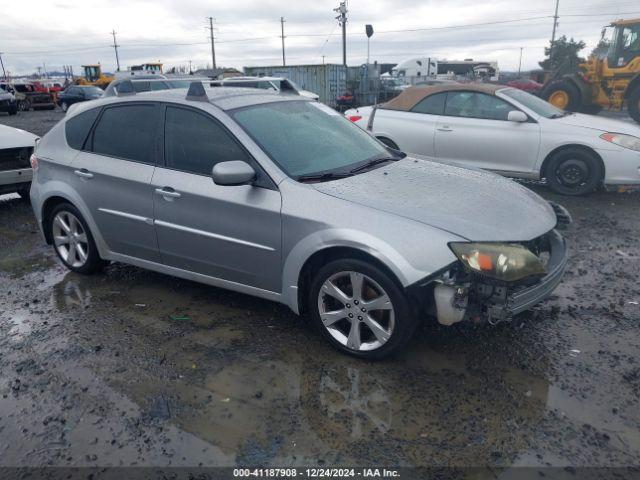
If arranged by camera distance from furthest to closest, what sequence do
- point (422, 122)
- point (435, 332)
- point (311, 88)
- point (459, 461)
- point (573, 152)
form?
1. point (311, 88)
2. point (422, 122)
3. point (573, 152)
4. point (435, 332)
5. point (459, 461)

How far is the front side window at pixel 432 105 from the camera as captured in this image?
7750 millimetres

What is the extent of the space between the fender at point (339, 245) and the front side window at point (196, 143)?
0.77 metres

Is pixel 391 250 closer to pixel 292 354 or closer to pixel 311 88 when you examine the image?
pixel 292 354

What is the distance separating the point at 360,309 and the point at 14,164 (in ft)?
20.5

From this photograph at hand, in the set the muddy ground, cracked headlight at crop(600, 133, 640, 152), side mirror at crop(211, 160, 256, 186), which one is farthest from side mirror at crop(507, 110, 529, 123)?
side mirror at crop(211, 160, 256, 186)

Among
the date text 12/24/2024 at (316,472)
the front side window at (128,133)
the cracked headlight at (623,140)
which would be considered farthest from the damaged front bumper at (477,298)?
the cracked headlight at (623,140)

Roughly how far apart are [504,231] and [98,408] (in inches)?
103

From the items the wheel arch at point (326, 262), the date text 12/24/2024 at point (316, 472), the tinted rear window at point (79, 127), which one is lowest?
the date text 12/24/2024 at point (316, 472)

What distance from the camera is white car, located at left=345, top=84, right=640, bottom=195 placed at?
6.84 metres

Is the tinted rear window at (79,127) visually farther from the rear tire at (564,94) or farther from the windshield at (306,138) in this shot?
the rear tire at (564,94)

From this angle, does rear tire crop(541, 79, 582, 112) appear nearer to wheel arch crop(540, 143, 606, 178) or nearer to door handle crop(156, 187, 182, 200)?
wheel arch crop(540, 143, 606, 178)

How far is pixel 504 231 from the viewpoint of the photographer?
310cm

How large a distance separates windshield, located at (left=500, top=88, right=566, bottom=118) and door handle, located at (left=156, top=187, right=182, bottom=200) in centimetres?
549

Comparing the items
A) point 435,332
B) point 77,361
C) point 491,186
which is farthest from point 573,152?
point 77,361
